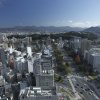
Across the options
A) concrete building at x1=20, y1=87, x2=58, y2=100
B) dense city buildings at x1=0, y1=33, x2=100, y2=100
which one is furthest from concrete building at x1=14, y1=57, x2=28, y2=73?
concrete building at x1=20, y1=87, x2=58, y2=100

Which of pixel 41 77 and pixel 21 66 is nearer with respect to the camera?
pixel 41 77

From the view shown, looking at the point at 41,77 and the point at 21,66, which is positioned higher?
the point at 41,77

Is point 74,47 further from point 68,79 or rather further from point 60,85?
point 60,85

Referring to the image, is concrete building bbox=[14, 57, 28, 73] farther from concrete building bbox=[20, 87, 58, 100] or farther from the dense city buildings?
concrete building bbox=[20, 87, 58, 100]

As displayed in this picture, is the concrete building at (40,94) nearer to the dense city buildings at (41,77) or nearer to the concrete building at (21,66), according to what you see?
the dense city buildings at (41,77)

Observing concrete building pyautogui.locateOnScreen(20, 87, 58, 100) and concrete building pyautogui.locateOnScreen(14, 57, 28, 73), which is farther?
concrete building pyautogui.locateOnScreen(14, 57, 28, 73)

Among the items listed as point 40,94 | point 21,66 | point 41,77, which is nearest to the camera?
point 40,94

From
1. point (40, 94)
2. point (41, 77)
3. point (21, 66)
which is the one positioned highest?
point (40, 94)

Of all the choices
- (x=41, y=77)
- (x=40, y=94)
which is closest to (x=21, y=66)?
(x=41, y=77)

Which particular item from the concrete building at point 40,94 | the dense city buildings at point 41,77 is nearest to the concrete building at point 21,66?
the dense city buildings at point 41,77

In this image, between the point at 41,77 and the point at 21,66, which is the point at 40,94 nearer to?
the point at 41,77

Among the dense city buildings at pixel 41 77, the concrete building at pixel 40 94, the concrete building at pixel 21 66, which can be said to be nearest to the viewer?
the concrete building at pixel 40 94
